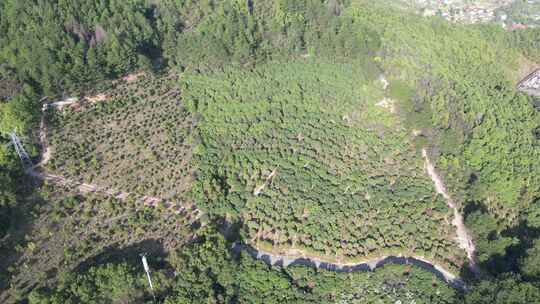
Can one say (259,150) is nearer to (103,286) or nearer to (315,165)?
(315,165)

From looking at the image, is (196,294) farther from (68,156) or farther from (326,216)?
(68,156)

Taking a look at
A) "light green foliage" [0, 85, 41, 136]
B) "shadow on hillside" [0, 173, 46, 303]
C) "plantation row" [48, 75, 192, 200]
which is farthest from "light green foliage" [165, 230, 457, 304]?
"light green foliage" [0, 85, 41, 136]

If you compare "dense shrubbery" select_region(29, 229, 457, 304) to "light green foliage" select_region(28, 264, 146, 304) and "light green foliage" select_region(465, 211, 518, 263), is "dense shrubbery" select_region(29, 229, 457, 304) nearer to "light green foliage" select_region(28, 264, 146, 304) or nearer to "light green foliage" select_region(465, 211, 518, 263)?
"light green foliage" select_region(28, 264, 146, 304)

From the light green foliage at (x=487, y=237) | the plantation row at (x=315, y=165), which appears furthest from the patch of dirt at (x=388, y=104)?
the light green foliage at (x=487, y=237)

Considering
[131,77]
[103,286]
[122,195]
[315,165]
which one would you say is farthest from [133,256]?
[131,77]

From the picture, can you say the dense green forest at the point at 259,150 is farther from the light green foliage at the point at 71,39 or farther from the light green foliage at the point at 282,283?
the light green foliage at the point at 71,39
